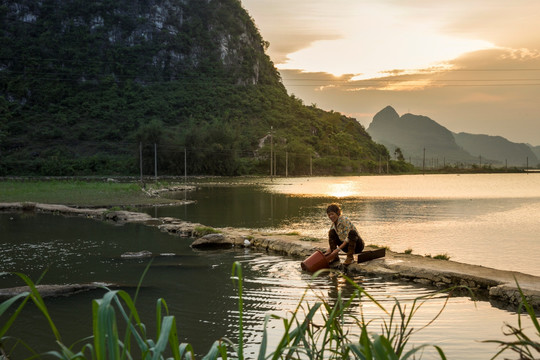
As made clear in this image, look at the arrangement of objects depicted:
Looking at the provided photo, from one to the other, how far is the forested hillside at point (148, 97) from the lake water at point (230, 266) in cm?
4657

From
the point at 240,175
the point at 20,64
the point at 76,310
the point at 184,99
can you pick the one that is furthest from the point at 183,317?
the point at 20,64

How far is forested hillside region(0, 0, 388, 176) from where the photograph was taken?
250 ft

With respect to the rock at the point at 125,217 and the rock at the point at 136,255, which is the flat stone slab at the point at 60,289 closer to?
the rock at the point at 136,255

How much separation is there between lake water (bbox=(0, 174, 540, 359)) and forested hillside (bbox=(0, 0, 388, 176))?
46573 mm

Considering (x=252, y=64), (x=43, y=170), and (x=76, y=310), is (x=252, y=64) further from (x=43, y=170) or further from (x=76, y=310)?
(x=76, y=310)

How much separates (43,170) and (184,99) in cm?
3924

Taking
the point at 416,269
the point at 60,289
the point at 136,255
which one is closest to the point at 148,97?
the point at 136,255

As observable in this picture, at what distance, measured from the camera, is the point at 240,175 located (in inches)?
3209

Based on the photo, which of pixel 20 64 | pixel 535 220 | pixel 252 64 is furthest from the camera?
pixel 252 64

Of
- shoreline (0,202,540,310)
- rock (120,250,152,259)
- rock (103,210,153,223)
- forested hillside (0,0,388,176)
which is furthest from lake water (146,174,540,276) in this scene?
forested hillside (0,0,388,176)

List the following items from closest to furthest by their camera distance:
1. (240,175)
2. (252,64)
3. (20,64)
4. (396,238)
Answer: (396,238) < (240,175) < (20,64) < (252,64)

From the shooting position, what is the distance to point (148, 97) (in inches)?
3957

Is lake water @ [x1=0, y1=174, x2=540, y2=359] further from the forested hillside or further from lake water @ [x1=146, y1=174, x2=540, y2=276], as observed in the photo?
the forested hillside

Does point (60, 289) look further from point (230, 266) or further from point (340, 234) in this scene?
point (340, 234)
